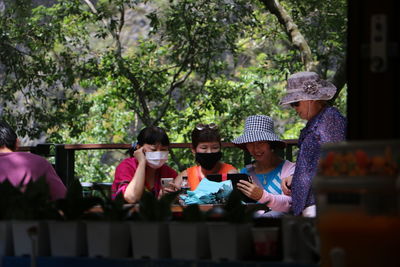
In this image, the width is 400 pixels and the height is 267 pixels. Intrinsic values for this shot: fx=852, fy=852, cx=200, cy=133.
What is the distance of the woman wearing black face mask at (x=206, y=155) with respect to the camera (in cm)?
482

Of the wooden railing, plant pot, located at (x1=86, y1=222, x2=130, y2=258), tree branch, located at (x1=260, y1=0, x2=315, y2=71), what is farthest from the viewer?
tree branch, located at (x1=260, y1=0, x2=315, y2=71)

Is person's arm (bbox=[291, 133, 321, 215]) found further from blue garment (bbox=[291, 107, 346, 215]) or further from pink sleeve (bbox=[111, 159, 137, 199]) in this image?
pink sleeve (bbox=[111, 159, 137, 199])

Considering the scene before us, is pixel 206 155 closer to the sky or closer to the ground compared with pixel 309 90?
closer to the ground

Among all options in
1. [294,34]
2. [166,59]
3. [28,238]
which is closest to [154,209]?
[28,238]

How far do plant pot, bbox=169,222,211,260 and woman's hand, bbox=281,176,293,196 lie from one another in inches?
82.1

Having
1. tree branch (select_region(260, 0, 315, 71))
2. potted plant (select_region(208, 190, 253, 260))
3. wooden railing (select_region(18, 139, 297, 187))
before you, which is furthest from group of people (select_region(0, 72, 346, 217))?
tree branch (select_region(260, 0, 315, 71))

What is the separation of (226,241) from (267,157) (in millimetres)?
2480

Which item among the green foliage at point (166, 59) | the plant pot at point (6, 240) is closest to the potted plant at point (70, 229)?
the plant pot at point (6, 240)

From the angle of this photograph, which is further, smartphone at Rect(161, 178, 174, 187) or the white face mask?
the white face mask

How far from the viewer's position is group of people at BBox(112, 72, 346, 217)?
13.0 feet

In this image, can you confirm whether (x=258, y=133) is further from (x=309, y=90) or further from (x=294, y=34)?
(x=294, y=34)

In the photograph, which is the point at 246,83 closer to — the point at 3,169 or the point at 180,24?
the point at 180,24

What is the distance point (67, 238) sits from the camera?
2422 mm

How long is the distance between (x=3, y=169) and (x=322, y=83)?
155cm
